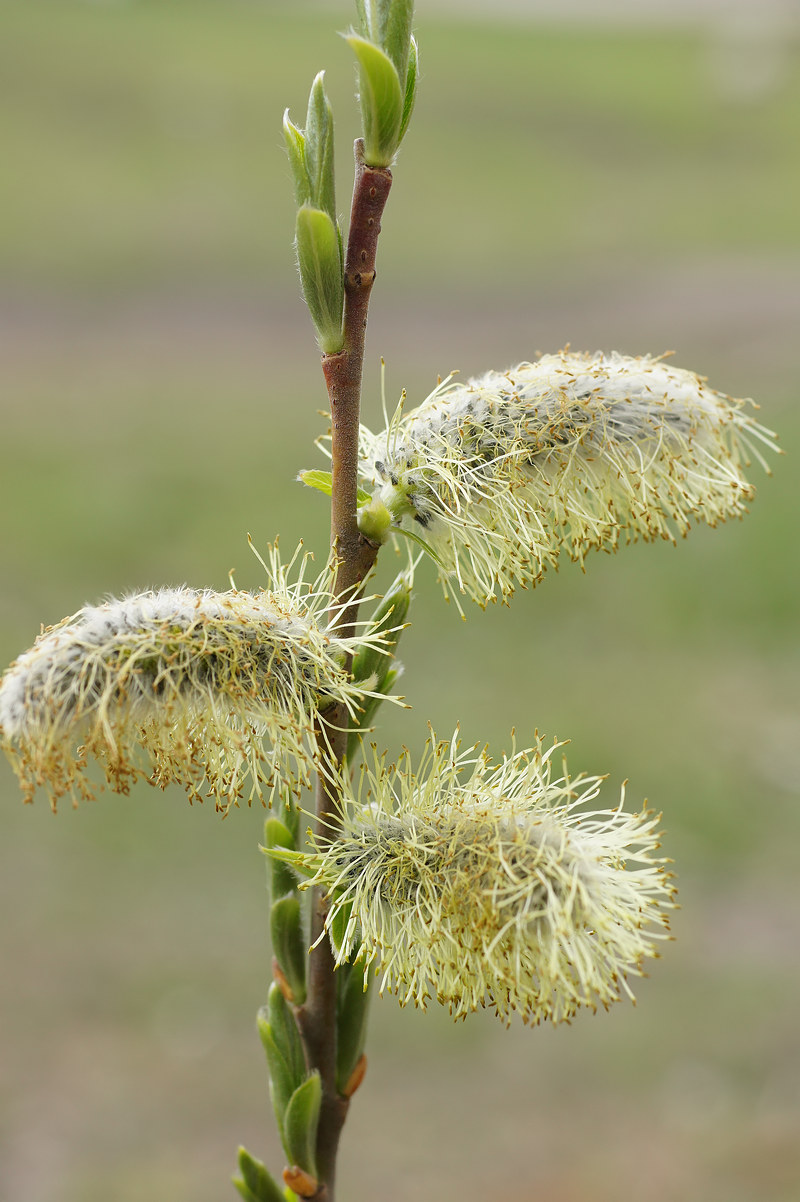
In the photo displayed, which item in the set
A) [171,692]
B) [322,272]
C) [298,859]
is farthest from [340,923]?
[322,272]

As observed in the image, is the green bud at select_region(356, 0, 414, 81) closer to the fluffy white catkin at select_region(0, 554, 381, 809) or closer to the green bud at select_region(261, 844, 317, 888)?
the fluffy white catkin at select_region(0, 554, 381, 809)

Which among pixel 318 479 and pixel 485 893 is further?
pixel 318 479

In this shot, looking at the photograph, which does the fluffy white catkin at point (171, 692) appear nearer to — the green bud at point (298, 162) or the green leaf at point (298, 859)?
the green leaf at point (298, 859)

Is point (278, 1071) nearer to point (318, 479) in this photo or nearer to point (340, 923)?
point (340, 923)

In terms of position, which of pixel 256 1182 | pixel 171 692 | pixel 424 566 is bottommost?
pixel 256 1182

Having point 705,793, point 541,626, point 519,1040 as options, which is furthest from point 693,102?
point 519,1040

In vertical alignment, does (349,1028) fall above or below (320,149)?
below
